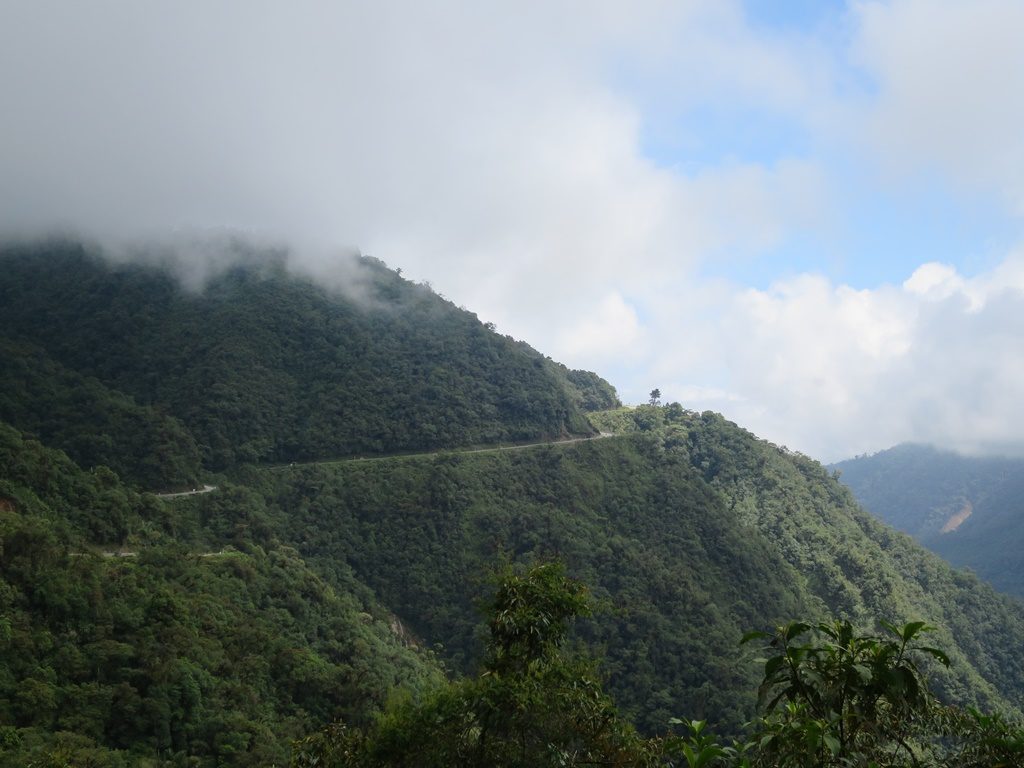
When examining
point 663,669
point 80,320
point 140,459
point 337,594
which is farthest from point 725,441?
point 80,320

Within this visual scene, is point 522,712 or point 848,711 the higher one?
point 848,711

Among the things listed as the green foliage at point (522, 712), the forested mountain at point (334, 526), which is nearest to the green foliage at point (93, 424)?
the forested mountain at point (334, 526)

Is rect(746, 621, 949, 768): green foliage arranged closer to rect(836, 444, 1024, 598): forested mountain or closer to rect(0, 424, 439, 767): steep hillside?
rect(0, 424, 439, 767): steep hillside

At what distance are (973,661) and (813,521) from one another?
19960 millimetres

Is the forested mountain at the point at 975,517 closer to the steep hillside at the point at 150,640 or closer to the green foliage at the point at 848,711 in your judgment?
the steep hillside at the point at 150,640

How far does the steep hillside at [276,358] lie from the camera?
6700 cm

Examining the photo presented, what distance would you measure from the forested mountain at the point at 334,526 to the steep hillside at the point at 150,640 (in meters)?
0.14

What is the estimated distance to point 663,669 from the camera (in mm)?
51281

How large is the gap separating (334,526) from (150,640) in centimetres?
2751

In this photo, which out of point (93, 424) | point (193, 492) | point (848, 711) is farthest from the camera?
point (193, 492)

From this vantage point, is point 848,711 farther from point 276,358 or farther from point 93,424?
point 276,358

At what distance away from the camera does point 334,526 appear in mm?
59250

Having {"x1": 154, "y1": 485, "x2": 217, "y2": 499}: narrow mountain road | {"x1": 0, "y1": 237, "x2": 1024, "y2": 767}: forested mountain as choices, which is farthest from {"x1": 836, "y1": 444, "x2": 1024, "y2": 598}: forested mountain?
{"x1": 154, "y1": 485, "x2": 217, "y2": 499}: narrow mountain road

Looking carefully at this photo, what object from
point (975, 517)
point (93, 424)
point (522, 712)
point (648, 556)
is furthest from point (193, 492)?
point (975, 517)
